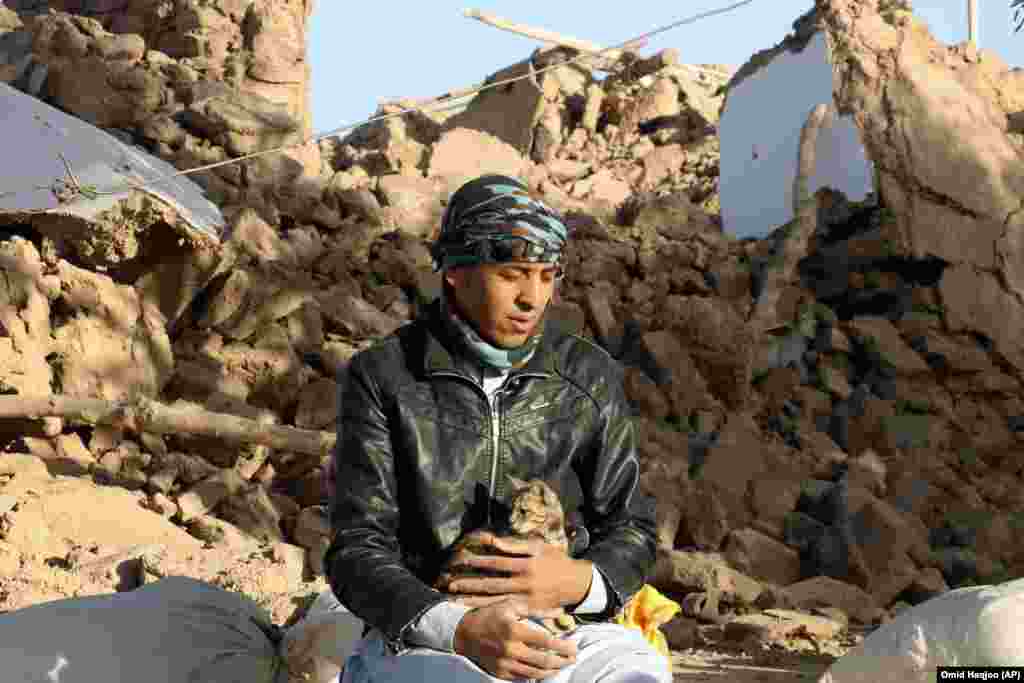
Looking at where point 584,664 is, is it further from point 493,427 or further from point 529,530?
point 493,427

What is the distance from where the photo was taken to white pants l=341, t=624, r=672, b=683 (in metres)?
2.06

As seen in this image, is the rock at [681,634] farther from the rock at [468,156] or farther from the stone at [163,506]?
the rock at [468,156]

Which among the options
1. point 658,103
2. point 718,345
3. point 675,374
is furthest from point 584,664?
point 658,103

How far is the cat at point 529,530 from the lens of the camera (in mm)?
2092

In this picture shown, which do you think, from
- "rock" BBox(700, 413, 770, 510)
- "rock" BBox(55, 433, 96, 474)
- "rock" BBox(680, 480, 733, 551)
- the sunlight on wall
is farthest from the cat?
the sunlight on wall

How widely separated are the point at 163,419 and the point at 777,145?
7611 mm

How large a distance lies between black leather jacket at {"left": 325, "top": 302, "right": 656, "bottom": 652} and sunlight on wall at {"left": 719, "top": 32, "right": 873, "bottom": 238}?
9.40m

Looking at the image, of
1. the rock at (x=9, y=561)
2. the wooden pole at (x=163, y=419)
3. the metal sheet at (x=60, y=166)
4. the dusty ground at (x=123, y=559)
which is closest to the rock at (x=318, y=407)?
the wooden pole at (x=163, y=419)

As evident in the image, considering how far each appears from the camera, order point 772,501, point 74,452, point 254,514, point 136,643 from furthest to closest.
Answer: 1. point 772,501
2. point 74,452
3. point 254,514
4. point 136,643

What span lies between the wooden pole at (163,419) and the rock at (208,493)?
0.21m

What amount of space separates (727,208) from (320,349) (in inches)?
243

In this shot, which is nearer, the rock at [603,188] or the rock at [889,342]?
the rock at [889,342]

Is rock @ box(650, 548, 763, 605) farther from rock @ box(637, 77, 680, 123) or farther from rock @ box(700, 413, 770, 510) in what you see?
rock @ box(637, 77, 680, 123)

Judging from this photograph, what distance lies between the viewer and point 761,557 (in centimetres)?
741
